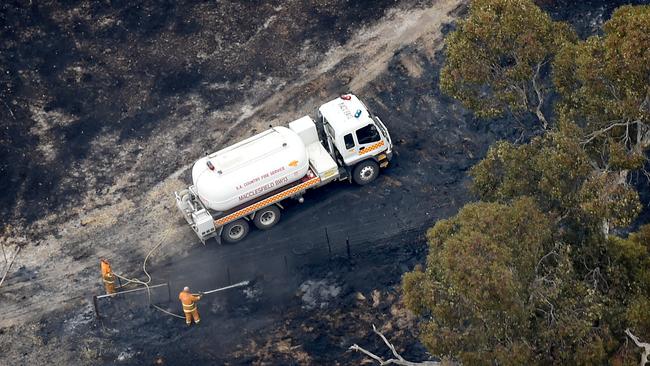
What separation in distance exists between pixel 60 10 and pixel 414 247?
20299 mm

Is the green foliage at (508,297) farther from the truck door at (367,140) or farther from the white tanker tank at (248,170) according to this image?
the truck door at (367,140)

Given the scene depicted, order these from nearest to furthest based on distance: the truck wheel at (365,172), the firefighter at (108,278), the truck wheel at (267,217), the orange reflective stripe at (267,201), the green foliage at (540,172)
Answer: the green foliage at (540,172)
the firefighter at (108,278)
the orange reflective stripe at (267,201)
the truck wheel at (267,217)
the truck wheel at (365,172)

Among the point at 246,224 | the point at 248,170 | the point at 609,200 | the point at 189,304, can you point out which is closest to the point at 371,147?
the point at 248,170

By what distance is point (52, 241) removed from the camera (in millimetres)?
31094

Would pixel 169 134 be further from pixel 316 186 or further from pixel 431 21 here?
pixel 431 21

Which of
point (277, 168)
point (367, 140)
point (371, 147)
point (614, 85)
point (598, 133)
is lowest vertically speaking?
point (371, 147)

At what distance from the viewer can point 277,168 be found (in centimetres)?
2953

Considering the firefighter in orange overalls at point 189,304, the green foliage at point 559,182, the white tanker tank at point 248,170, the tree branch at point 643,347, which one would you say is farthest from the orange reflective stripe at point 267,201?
the tree branch at point 643,347

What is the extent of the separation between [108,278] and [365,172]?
976 cm

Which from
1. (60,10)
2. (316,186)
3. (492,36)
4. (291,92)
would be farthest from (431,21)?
(60,10)

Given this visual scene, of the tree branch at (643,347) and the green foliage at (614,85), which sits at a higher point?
the green foliage at (614,85)

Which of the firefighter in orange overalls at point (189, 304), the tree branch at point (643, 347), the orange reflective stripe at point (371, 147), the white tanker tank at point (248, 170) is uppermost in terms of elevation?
the white tanker tank at point (248, 170)

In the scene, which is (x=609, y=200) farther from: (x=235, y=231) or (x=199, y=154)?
(x=199, y=154)

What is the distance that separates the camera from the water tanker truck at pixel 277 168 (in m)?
29.3
